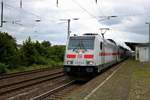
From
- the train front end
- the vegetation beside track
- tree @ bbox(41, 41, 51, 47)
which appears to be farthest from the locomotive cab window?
tree @ bbox(41, 41, 51, 47)

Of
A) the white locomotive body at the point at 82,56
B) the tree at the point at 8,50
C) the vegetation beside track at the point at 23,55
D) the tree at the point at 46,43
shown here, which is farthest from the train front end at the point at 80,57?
the tree at the point at 46,43

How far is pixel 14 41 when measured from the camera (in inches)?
1324

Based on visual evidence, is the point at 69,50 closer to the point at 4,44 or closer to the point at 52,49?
the point at 4,44

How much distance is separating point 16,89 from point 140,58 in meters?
42.6

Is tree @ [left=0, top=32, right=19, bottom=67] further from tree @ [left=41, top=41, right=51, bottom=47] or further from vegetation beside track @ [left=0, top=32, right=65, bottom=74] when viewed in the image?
tree @ [left=41, top=41, right=51, bottom=47]

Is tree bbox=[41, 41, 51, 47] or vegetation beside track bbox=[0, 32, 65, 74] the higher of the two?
tree bbox=[41, 41, 51, 47]

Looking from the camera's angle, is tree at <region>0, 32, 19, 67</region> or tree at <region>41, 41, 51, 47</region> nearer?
tree at <region>0, 32, 19, 67</region>

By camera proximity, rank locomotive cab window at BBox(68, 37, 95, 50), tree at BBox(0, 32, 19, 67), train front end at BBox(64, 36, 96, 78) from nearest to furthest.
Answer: train front end at BBox(64, 36, 96, 78)
locomotive cab window at BBox(68, 37, 95, 50)
tree at BBox(0, 32, 19, 67)

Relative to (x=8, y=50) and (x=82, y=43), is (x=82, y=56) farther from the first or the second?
(x=8, y=50)

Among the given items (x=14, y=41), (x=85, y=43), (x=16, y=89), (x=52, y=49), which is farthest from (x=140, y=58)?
(x=16, y=89)

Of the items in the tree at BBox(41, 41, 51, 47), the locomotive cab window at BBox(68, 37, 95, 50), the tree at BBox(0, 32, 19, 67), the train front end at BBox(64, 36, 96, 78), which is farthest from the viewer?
the tree at BBox(41, 41, 51, 47)

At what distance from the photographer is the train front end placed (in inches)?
785

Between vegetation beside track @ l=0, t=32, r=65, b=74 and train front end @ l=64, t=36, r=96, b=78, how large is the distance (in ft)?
28.4

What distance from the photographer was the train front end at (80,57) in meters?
19.9
